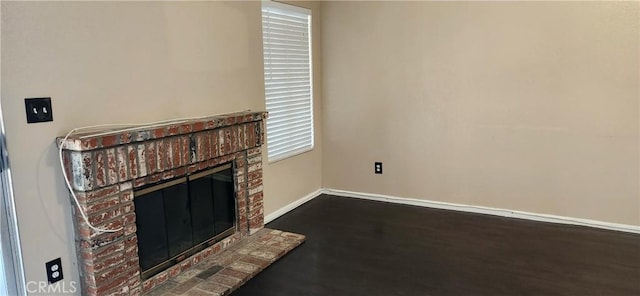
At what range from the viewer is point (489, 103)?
3.76 metres

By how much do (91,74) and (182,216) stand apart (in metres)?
1.01

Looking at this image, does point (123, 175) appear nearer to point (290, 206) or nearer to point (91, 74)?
point (91, 74)

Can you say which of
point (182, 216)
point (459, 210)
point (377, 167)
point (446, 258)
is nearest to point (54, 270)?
point (182, 216)

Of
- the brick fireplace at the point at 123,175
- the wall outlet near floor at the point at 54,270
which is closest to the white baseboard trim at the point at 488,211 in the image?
the brick fireplace at the point at 123,175

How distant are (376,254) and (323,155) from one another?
1728 mm

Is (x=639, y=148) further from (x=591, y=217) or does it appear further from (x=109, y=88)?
(x=109, y=88)

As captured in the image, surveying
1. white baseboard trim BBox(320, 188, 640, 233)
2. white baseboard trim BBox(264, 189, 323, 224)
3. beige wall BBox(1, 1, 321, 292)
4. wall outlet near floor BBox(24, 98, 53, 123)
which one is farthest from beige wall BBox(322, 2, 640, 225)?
wall outlet near floor BBox(24, 98, 53, 123)

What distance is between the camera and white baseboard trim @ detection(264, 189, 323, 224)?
3.82m

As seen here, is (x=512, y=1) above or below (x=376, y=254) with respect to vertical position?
above

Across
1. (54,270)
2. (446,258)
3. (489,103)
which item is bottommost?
A: (446,258)

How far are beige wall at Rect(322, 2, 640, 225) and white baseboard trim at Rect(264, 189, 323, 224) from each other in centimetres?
25

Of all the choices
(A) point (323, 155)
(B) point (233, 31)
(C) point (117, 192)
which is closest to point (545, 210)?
(A) point (323, 155)

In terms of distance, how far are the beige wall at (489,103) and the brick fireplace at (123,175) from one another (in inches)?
69.7

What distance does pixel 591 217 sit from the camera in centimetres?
355
